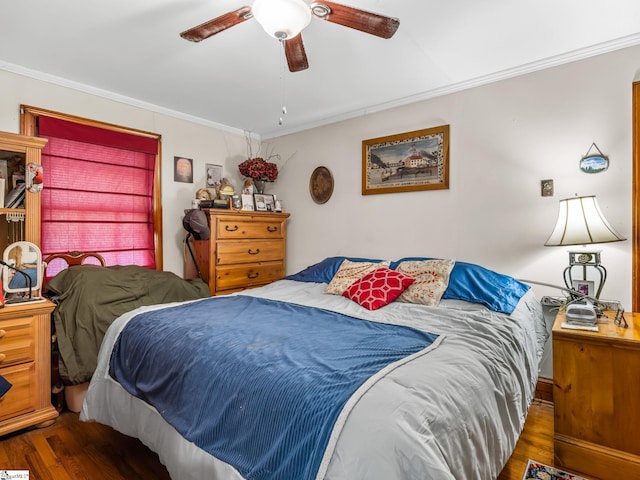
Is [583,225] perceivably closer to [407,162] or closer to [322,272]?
[407,162]

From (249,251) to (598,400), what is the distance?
2772 mm

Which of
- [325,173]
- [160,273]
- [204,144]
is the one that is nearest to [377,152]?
[325,173]

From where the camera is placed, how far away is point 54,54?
7.51 feet

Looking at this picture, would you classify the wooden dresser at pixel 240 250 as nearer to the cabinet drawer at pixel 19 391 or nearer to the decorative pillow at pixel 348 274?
the decorative pillow at pixel 348 274

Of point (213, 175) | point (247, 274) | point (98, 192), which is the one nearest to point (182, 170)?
point (213, 175)

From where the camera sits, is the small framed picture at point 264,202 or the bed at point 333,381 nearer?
the bed at point 333,381

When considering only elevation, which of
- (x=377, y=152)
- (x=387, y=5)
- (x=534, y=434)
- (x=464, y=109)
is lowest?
(x=534, y=434)

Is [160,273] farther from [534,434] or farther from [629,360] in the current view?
[629,360]

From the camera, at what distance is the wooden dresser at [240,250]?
3115mm

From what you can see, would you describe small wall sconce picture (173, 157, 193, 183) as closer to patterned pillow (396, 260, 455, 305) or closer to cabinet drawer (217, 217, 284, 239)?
cabinet drawer (217, 217, 284, 239)

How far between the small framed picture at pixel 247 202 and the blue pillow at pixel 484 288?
2048 millimetres

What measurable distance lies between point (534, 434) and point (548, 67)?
240cm

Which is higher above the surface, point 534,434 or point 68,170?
point 68,170

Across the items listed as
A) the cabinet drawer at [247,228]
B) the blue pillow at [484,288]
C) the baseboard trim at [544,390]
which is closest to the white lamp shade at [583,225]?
the blue pillow at [484,288]
